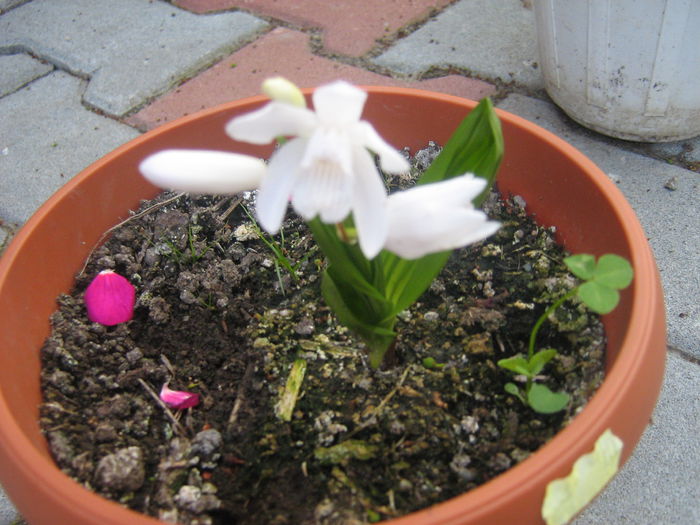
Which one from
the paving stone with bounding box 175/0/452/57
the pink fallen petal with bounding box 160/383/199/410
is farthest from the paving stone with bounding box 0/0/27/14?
the pink fallen petal with bounding box 160/383/199/410

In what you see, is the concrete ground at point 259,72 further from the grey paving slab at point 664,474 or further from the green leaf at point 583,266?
the green leaf at point 583,266

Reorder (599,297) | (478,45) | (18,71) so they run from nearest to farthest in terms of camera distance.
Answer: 1. (599,297)
2. (478,45)
3. (18,71)

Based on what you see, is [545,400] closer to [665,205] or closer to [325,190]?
[325,190]

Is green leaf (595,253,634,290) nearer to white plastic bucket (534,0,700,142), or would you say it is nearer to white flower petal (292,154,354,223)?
white flower petal (292,154,354,223)

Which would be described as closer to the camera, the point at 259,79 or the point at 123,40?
the point at 259,79

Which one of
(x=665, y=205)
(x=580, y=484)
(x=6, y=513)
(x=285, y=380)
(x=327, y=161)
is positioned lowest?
(x=6, y=513)

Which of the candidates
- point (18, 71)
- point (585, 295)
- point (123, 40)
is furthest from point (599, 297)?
point (18, 71)
